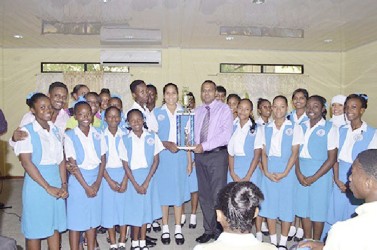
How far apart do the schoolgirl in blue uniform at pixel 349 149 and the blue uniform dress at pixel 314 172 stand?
0.31 ft

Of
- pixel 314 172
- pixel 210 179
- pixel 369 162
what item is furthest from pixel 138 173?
pixel 369 162

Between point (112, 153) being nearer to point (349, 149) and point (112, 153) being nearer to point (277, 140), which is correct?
point (277, 140)

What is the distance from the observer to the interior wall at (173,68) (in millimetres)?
8375

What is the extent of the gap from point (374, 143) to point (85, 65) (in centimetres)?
656

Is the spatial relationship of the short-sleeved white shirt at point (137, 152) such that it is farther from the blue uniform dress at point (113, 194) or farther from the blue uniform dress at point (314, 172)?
the blue uniform dress at point (314, 172)

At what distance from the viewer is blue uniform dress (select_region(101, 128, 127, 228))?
3655mm

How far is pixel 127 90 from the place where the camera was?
8.41m

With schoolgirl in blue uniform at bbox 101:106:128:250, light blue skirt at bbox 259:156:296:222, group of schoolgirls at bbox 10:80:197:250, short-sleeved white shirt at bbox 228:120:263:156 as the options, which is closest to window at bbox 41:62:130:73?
group of schoolgirls at bbox 10:80:197:250

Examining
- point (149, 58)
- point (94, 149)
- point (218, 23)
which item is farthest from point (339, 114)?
point (149, 58)

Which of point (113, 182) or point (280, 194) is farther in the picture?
point (280, 194)

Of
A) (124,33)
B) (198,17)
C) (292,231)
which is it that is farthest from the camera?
(124,33)

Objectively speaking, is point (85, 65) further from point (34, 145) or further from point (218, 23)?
point (34, 145)

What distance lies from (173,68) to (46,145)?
5731 mm

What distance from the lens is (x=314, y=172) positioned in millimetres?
3664
